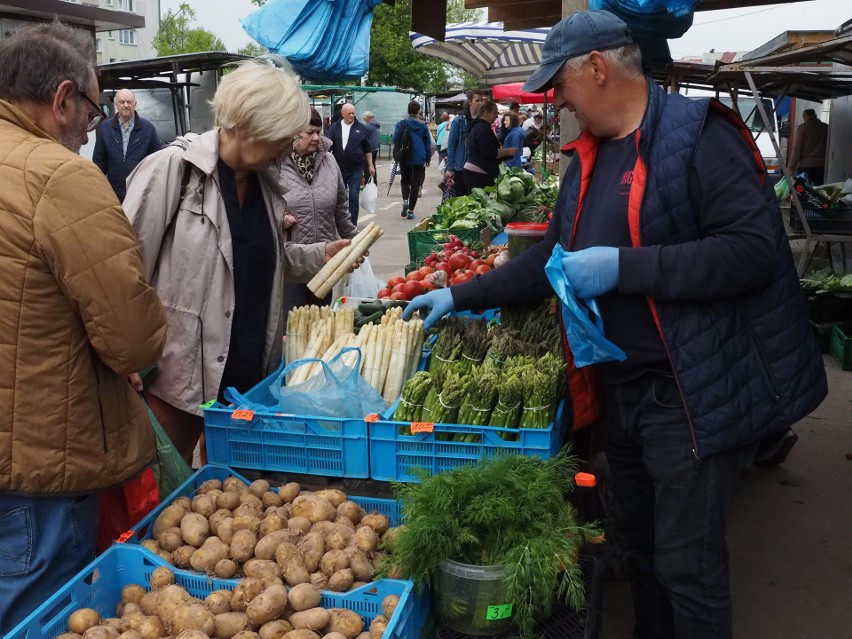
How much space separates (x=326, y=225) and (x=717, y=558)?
4247 millimetres

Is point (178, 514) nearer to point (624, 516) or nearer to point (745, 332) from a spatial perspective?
point (624, 516)

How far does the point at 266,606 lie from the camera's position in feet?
7.18

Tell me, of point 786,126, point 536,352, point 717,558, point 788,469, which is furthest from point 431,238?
point 786,126

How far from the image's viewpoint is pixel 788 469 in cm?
515

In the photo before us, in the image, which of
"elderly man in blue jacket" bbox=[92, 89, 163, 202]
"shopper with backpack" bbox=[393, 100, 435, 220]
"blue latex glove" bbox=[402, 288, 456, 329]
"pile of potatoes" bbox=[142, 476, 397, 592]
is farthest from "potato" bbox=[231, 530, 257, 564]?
"shopper with backpack" bbox=[393, 100, 435, 220]

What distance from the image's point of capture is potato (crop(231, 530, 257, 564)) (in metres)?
2.44

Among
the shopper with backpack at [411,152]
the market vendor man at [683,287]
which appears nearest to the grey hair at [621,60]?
the market vendor man at [683,287]

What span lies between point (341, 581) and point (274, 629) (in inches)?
9.8

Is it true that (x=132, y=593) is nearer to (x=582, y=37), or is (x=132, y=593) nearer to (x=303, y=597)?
(x=303, y=597)

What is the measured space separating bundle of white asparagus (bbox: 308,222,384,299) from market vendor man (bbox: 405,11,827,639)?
1.45m

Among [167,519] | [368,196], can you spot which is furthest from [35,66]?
[368,196]

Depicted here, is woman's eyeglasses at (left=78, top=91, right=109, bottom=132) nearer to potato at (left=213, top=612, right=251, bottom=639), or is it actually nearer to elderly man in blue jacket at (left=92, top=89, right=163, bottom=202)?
potato at (left=213, top=612, right=251, bottom=639)

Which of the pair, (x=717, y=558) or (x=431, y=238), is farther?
(x=431, y=238)

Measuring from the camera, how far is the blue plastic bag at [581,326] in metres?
2.42
